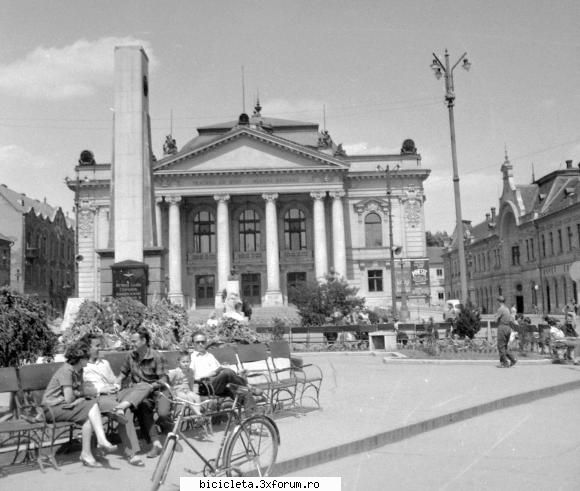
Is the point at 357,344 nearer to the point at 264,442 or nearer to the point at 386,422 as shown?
the point at 386,422

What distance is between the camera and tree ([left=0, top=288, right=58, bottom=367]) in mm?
9422

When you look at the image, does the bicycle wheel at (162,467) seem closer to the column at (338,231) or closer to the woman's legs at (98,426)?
the woman's legs at (98,426)

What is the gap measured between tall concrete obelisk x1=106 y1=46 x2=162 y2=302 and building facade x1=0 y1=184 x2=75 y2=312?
4072 centimetres

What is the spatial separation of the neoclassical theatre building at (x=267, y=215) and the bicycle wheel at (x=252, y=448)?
159 feet

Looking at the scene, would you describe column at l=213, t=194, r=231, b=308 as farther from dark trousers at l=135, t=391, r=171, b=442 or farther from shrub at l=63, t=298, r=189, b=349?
dark trousers at l=135, t=391, r=171, b=442

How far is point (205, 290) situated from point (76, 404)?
53295 mm

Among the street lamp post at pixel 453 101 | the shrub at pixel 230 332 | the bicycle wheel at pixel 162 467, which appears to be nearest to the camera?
the bicycle wheel at pixel 162 467

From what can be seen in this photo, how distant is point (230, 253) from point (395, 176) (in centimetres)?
1653

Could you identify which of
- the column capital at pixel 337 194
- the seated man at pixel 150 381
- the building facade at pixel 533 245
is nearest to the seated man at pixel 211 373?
the seated man at pixel 150 381

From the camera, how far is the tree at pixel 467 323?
21422 mm

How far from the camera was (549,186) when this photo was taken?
217 feet

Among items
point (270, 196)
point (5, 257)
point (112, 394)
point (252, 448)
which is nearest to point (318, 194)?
point (270, 196)

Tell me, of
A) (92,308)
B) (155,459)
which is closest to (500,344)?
(92,308)

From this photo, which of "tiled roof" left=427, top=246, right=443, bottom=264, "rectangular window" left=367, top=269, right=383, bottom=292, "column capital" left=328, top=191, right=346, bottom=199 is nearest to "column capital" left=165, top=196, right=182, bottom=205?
"column capital" left=328, top=191, right=346, bottom=199
